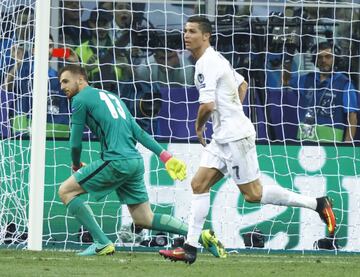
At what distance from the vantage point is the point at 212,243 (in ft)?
37.3

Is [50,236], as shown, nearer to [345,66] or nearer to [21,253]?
[21,253]

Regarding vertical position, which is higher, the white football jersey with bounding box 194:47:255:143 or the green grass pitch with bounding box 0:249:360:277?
the white football jersey with bounding box 194:47:255:143

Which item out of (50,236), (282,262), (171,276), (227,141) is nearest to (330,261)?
(282,262)

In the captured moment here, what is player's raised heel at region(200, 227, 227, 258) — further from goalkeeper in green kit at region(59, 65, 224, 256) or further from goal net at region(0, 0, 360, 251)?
goal net at region(0, 0, 360, 251)

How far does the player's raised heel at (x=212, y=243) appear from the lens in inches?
445

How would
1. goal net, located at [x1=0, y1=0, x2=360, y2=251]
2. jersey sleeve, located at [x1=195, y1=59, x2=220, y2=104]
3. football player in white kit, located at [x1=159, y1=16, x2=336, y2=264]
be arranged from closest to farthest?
jersey sleeve, located at [x1=195, y1=59, x2=220, y2=104] < football player in white kit, located at [x1=159, y1=16, x2=336, y2=264] < goal net, located at [x1=0, y1=0, x2=360, y2=251]

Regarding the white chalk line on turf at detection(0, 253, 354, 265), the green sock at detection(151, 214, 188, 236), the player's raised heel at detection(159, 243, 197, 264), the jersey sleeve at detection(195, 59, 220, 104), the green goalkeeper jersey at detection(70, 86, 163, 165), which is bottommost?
the white chalk line on turf at detection(0, 253, 354, 265)

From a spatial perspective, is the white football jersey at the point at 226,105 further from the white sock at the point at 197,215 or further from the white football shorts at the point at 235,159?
the white sock at the point at 197,215

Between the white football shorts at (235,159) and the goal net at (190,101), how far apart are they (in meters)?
2.76

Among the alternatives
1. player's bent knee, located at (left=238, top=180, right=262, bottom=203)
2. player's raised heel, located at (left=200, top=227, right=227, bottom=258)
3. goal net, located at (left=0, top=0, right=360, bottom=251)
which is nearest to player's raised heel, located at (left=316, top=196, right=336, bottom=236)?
player's bent knee, located at (left=238, top=180, right=262, bottom=203)

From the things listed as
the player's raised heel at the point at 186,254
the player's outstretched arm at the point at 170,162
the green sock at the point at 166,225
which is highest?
the player's outstretched arm at the point at 170,162

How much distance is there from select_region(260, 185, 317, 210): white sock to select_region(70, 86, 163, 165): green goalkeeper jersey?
1175 mm

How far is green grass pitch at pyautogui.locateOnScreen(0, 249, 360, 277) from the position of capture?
381 inches

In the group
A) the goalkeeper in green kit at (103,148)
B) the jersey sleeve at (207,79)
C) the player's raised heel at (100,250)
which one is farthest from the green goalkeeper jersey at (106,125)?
the jersey sleeve at (207,79)
